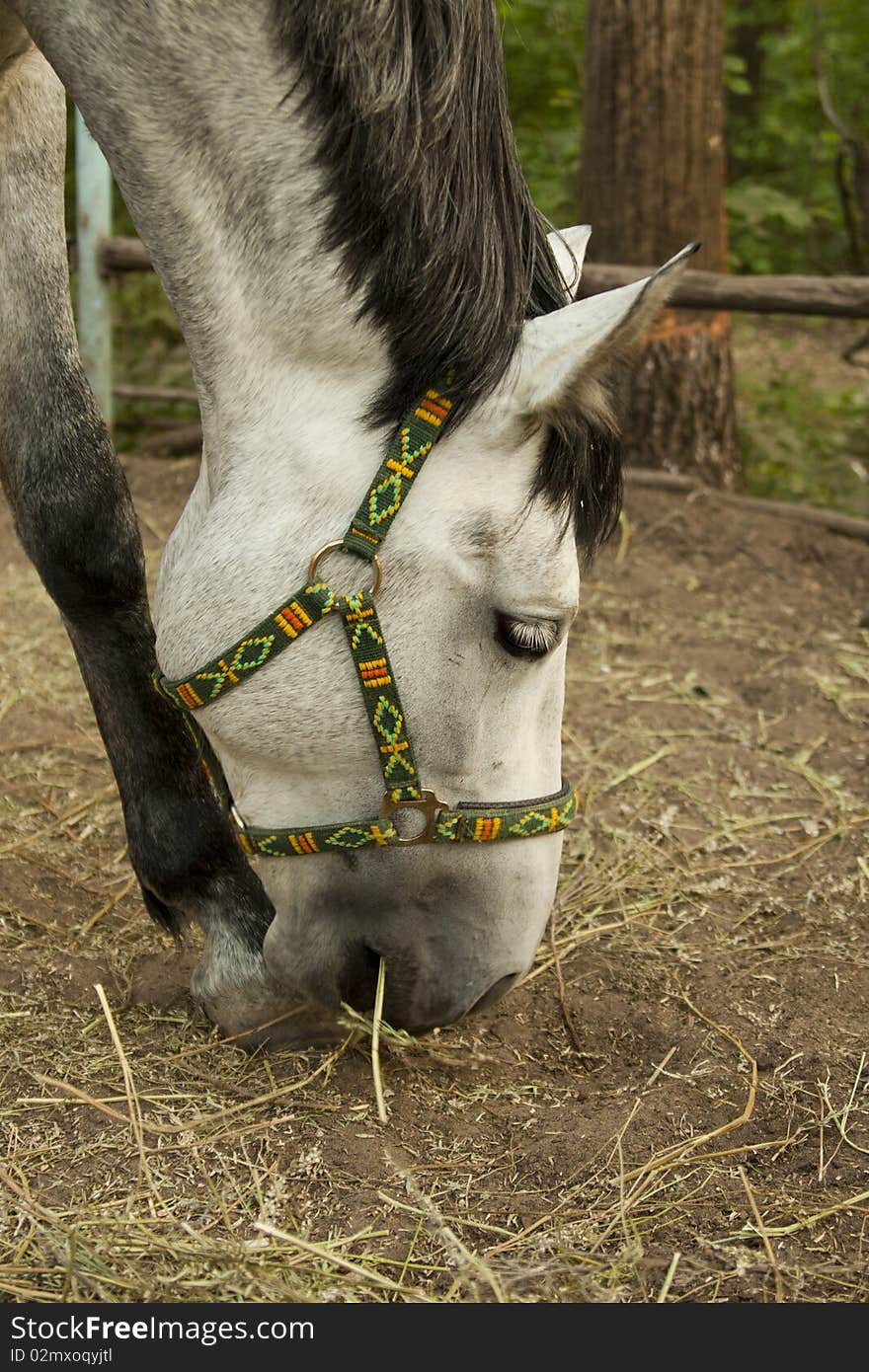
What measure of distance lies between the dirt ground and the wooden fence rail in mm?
1915

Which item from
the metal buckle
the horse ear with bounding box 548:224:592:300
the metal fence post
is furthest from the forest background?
the metal buckle

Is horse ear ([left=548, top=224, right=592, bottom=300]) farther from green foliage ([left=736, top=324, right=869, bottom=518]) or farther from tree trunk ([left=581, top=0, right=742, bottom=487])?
green foliage ([left=736, top=324, right=869, bottom=518])

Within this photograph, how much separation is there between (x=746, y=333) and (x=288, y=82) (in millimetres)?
8582

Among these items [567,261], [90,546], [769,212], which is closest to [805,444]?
[769,212]

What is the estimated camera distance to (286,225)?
1.83m

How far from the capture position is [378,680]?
183cm

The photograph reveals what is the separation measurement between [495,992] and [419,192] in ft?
3.81

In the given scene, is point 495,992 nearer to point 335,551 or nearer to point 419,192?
point 335,551

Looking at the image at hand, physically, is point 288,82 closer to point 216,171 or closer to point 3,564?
point 216,171

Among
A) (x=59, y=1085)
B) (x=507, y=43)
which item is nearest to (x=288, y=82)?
(x=59, y=1085)

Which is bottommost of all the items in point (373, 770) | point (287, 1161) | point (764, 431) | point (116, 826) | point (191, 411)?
point (764, 431)

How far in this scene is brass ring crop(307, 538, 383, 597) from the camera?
1808 mm

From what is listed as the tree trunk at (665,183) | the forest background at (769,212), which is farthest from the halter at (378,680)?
the tree trunk at (665,183)

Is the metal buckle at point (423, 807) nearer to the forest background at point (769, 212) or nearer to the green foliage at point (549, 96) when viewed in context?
the forest background at point (769, 212)
